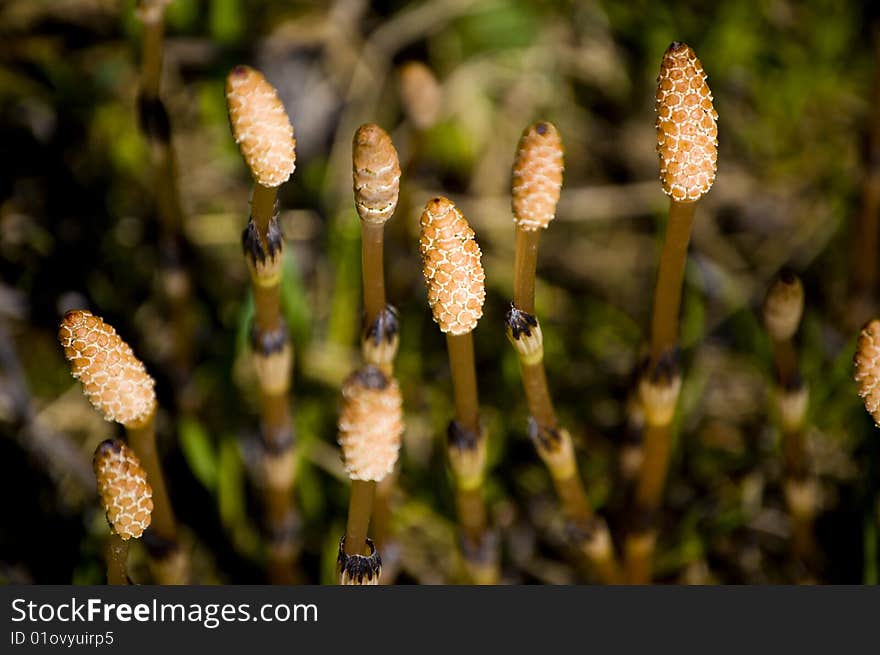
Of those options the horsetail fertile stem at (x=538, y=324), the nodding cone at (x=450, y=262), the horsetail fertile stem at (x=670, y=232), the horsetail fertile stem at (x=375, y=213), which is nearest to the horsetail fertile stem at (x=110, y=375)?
the horsetail fertile stem at (x=375, y=213)

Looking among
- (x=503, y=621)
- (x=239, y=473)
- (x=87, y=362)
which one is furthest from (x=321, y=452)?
(x=87, y=362)

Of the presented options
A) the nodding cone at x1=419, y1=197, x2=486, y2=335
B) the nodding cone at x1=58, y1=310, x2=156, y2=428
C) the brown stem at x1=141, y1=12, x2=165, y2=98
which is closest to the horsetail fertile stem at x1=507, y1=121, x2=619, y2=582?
the nodding cone at x1=419, y1=197, x2=486, y2=335

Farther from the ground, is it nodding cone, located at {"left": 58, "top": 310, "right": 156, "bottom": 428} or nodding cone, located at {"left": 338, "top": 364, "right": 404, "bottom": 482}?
nodding cone, located at {"left": 58, "top": 310, "right": 156, "bottom": 428}

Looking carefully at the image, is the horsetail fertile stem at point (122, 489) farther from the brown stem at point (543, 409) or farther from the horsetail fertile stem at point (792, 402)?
the horsetail fertile stem at point (792, 402)

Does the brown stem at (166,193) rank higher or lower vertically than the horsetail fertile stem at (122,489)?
higher

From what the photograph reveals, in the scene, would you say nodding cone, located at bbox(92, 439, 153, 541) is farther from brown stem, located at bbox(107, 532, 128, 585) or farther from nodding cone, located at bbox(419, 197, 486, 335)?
nodding cone, located at bbox(419, 197, 486, 335)
